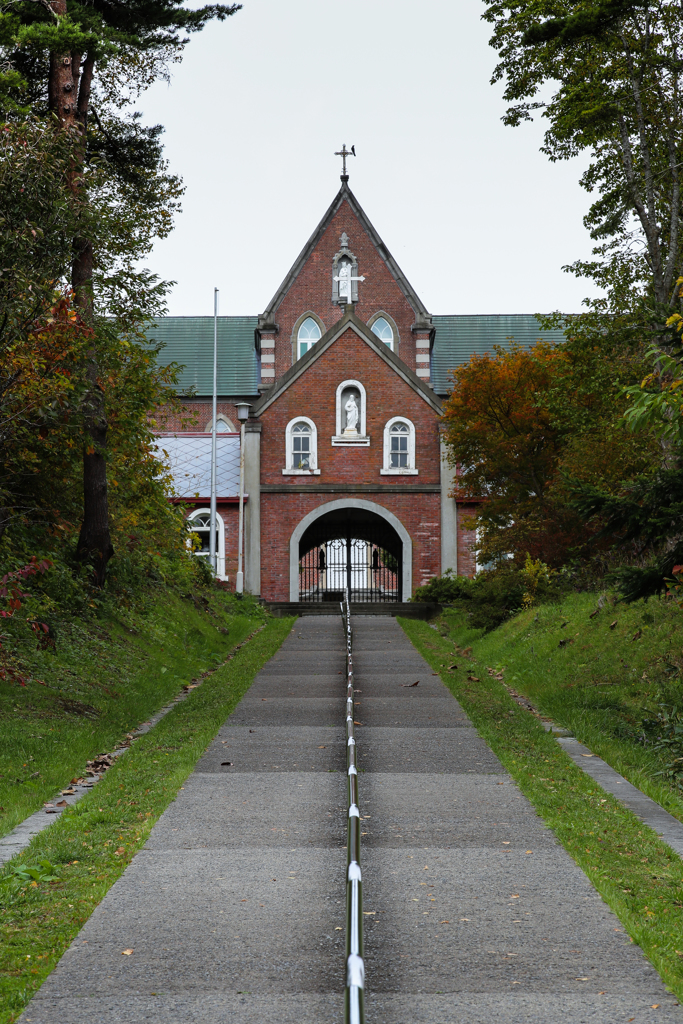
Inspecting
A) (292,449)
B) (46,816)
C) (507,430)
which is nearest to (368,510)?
(292,449)

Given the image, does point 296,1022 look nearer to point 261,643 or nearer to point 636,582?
point 636,582

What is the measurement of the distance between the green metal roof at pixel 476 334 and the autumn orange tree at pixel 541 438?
19832mm

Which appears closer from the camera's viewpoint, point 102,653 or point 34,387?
point 34,387

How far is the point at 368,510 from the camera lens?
1313 inches

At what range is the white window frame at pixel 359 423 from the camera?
33.5m

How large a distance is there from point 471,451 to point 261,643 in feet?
25.1

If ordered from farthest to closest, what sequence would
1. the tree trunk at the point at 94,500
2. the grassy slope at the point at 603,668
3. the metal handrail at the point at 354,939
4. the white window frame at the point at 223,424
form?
the white window frame at the point at 223,424 < the tree trunk at the point at 94,500 < the grassy slope at the point at 603,668 < the metal handrail at the point at 354,939

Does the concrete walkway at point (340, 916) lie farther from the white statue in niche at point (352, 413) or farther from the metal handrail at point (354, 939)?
the white statue in niche at point (352, 413)

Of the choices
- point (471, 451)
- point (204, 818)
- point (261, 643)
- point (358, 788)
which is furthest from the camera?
point (471, 451)

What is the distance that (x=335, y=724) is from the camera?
11922mm

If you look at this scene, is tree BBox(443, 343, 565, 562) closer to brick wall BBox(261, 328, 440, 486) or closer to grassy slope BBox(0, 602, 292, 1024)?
brick wall BBox(261, 328, 440, 486)

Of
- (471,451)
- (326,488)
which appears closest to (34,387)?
(471,451)

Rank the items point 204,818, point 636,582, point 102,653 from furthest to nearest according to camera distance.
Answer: point 102,653, point 636,582, point 204,818

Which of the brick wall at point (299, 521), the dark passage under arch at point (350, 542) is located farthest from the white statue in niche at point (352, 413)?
the dark passage under arch at point (350, 542)
